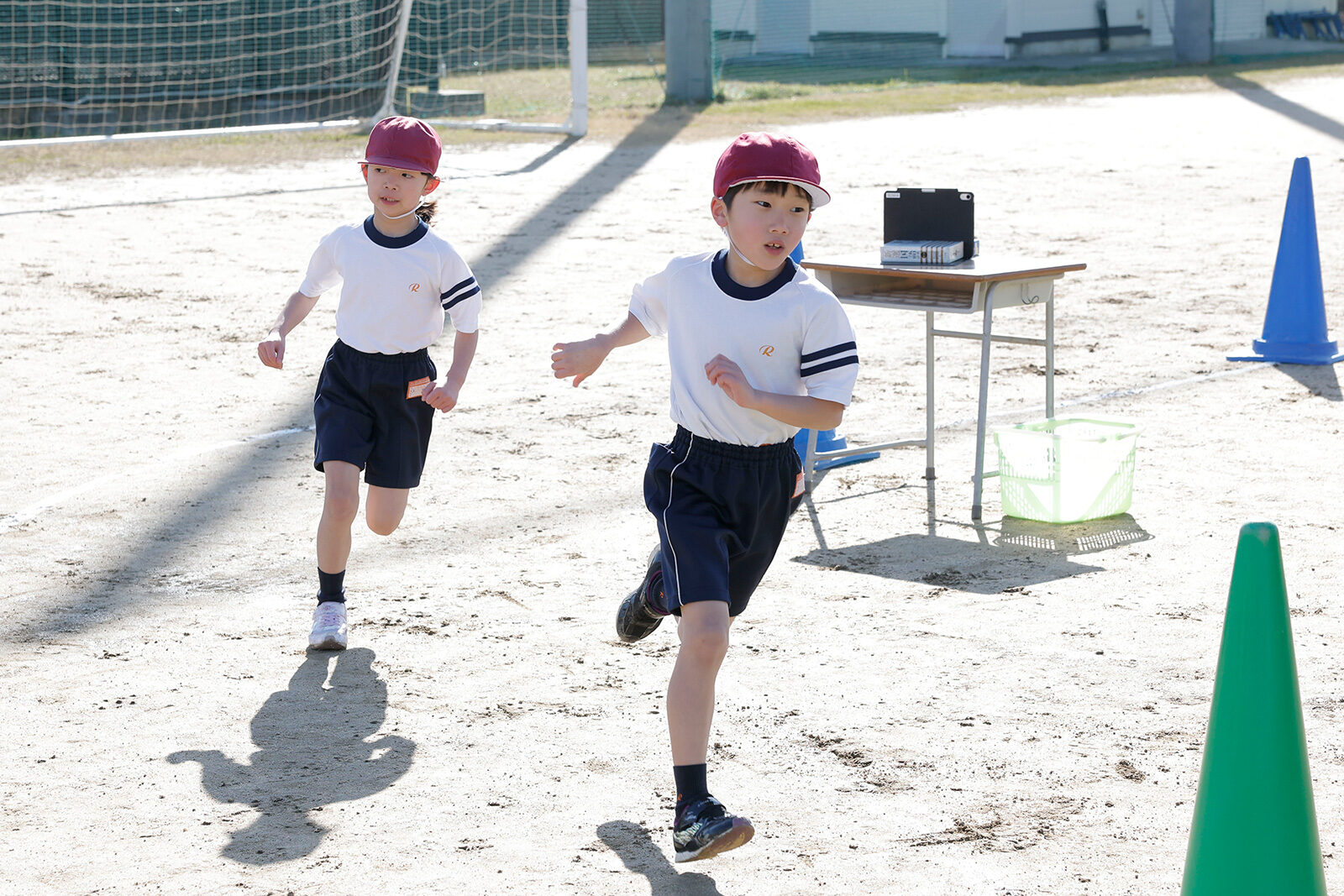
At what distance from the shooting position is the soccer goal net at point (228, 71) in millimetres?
19312

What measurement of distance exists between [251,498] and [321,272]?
173 cm

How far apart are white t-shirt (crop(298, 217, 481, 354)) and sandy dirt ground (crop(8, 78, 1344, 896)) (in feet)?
3.01

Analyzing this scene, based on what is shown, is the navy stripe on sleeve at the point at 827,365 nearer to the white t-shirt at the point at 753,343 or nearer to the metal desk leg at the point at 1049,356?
the white t-shirt at the point at 753,343

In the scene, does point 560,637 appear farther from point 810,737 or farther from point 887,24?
point 887,24

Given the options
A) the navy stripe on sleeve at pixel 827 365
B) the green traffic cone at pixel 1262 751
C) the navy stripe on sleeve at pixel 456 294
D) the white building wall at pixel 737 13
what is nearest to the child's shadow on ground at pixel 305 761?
the navy stripe on sleeve at pixel 456 294

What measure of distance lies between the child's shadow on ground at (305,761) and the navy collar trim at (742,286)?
1.44m

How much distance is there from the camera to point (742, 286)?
368cm

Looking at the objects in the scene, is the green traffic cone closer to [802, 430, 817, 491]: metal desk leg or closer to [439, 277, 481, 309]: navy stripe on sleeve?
[439, 277, 481, 309]: navy stripe on sleeve

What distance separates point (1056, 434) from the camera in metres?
5.78

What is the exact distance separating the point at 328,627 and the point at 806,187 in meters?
2.09

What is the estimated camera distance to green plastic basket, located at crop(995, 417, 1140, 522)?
581cm

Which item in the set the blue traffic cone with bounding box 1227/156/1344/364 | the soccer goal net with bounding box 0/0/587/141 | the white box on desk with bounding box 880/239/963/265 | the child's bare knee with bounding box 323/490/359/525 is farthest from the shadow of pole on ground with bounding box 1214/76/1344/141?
the child's bare knee with bounding box 323/490/359/525

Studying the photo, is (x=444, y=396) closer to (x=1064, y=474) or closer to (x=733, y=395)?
(x=733, y=395)

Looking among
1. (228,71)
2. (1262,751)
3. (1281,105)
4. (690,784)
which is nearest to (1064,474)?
(690,784)
